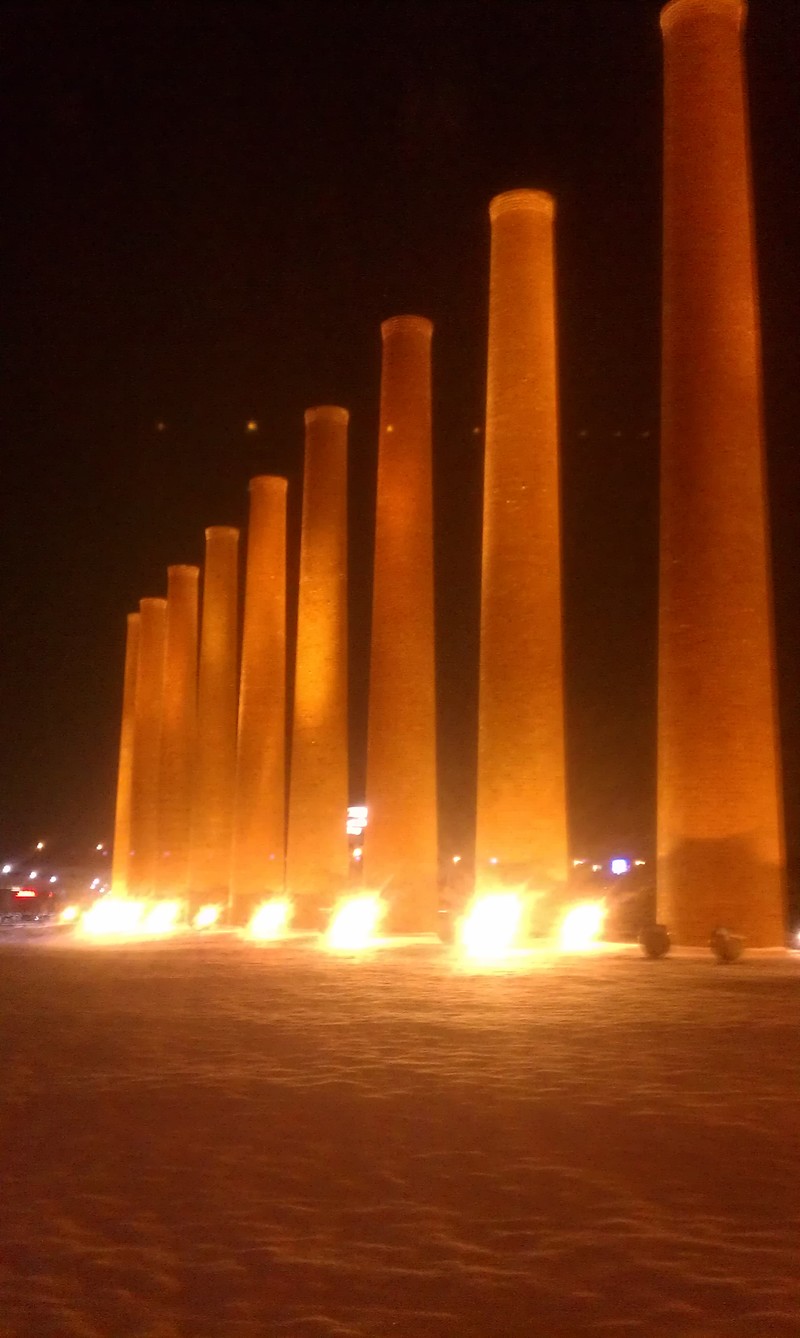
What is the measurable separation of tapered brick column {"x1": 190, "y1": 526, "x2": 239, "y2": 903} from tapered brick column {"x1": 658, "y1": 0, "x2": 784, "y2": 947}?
22331 mm

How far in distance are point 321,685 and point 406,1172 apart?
79.9 feet

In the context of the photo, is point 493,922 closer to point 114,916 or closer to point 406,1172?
point 406,1172

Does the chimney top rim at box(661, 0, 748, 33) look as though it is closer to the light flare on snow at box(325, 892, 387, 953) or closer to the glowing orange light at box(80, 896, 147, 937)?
the light flare on snow at box(325, 892, 387, 953)

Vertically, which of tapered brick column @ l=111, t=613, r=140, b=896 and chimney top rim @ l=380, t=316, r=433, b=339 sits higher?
chimney top rim @ l=380, t=316, r=433, b=339

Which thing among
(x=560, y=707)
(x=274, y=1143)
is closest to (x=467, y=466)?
(x=560, y=707)

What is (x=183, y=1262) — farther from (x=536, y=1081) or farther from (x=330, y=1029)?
(x=330, y=1029)

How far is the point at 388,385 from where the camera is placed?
27.3 meters

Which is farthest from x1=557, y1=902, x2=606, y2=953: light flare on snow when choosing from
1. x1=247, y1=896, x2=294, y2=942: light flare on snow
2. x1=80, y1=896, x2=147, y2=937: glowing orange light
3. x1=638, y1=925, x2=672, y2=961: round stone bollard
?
x1=80, y1=896, x2=147, y2=937: glowing orange light

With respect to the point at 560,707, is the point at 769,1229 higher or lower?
lower

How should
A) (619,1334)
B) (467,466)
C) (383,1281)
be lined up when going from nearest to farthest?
(619,1334), (383,1281), (467,466)

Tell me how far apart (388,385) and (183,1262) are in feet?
78.5

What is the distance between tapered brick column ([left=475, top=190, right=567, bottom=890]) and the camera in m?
20.9

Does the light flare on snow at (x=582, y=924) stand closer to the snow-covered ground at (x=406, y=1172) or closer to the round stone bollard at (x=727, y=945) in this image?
the round stone bollard at (x=727, y=945)

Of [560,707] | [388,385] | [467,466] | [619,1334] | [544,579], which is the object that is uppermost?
[467,466]
